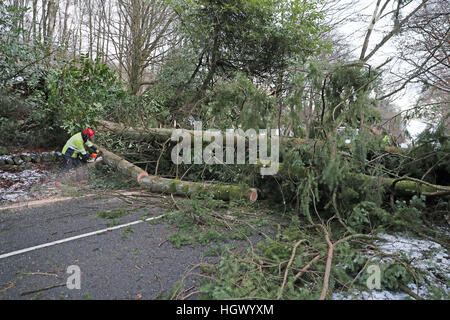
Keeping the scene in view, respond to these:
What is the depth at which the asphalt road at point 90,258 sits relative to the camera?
2312 mm

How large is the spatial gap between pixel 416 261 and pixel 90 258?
3397mm

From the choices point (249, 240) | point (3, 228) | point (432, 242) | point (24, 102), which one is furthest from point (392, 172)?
point (24, 102)

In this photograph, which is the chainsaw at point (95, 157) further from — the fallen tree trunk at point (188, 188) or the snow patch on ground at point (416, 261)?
the snow patch on ground at point (416, 261)

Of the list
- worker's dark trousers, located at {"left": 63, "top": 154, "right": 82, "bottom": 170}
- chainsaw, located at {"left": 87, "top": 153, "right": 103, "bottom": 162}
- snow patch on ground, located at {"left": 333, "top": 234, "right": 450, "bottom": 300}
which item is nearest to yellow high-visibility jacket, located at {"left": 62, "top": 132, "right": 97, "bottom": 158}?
worker's dark trousers, located at {"left": 63, "top": 154, "right": 82, "bottom": 170}

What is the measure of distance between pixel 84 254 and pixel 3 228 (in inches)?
68.1

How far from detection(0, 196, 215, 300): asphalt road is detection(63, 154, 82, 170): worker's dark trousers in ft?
9.85

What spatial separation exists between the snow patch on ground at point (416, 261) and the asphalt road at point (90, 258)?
5.02ft

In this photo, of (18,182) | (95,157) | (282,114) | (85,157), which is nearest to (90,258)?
(282,114)

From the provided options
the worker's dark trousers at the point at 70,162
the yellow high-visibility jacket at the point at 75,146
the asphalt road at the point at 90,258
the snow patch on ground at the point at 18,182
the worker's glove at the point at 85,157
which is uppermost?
the yellow high-visibility jacket at the point at 75,146

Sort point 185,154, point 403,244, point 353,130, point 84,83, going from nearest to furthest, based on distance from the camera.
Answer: point 403,244, point 353,130, point 185,154, point 84,83

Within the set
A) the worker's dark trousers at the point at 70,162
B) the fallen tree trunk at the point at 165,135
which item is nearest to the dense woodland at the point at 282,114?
the fallen tree trunk at the point at 165,135

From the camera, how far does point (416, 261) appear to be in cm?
273

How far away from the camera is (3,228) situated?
146 inches
